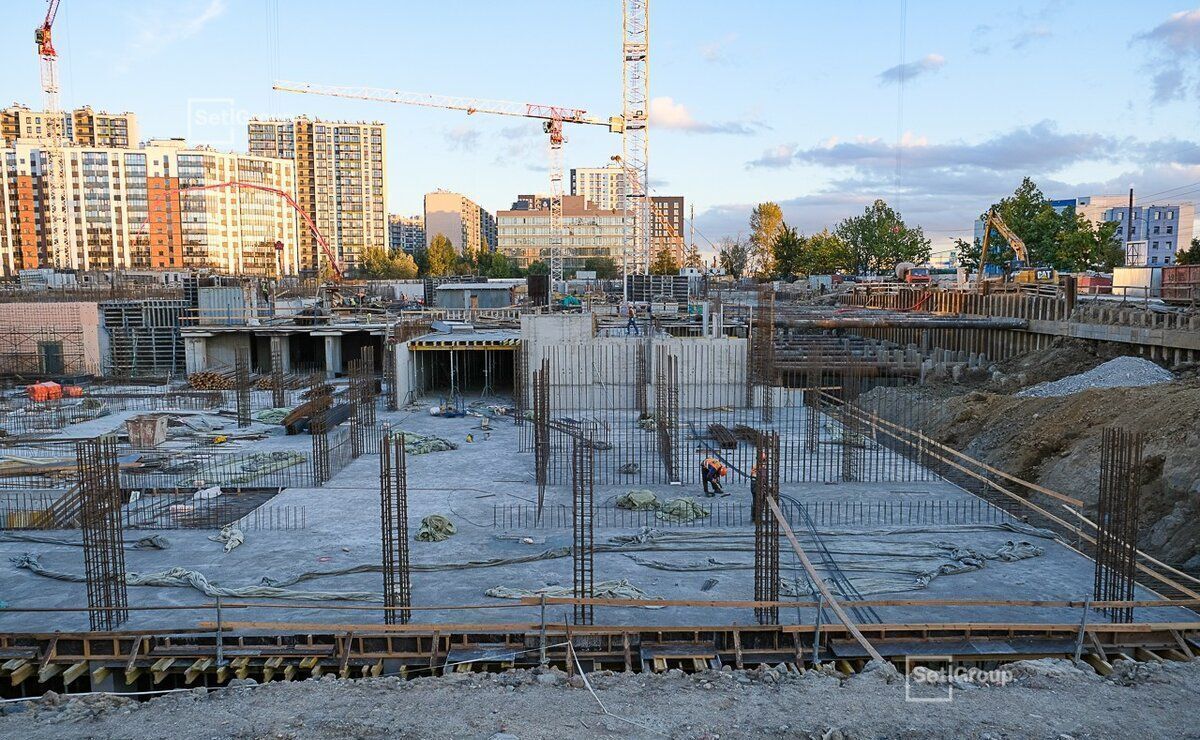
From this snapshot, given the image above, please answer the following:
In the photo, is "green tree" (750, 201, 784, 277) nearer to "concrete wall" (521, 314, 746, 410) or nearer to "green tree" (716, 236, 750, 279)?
"green tree" (716, 236, 750, 279)

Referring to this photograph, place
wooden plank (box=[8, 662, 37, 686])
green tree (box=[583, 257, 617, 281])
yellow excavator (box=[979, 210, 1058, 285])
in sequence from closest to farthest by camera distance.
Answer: wooden plank (box=[8, 662, 37, 686])
yellow excavator (box=[979, 210, 1058, 285])
green tree (box=[583, 257, 617, 281])

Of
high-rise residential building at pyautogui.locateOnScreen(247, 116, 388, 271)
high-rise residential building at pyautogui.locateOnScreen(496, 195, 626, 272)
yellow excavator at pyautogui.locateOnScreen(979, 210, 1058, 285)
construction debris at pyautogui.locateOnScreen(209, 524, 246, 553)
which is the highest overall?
high-rise residential building at pyautogui.locateOnScreen(247, 116, 388, 271)

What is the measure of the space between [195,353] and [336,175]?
95856mm

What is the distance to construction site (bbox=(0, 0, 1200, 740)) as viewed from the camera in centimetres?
830

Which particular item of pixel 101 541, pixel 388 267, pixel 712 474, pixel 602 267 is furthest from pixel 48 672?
pixel 602 267

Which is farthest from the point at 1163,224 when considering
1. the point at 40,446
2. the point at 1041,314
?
the point at 40,446

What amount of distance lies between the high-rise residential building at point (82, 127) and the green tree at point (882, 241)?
319 ft

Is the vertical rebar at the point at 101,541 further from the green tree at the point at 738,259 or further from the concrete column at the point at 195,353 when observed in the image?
the green tree at the point at 738,259

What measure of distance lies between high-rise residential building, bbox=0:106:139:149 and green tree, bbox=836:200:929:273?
9735 centimetres

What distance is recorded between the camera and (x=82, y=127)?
383ft

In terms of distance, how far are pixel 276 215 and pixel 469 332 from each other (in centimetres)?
8680

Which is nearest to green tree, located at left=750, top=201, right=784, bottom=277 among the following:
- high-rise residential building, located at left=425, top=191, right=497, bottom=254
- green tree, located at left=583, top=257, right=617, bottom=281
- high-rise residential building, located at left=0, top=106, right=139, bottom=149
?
green tree, located at left=583, top=257, right=617, bottom=281

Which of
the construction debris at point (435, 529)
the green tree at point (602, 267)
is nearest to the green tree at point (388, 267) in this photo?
the green tree at point (602, 267)

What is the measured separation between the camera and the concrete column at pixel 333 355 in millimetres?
34031
